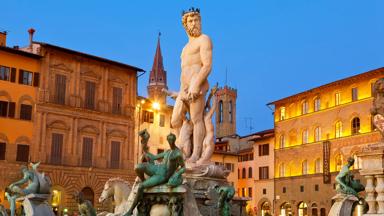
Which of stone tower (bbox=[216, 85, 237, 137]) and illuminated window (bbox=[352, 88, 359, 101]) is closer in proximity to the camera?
illuminated window (bbox=[352, 88, 359, 101])

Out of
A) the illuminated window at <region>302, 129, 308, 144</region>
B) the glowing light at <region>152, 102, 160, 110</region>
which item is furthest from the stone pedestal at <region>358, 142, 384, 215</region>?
the illuminated window at <region>302, 129, 308, 144</region>

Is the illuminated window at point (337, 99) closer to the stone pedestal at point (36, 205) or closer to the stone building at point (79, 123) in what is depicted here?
the stone building at point (79, 123)

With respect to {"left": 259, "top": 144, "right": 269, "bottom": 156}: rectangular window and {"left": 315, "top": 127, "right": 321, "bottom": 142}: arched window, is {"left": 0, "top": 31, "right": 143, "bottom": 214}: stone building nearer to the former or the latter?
{"left": 315, "top": 127, "right": 321, "bottom": 142}: arched window

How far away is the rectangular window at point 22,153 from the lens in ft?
138

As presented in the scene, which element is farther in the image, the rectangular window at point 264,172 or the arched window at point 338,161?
the rectangular window at point 264,172

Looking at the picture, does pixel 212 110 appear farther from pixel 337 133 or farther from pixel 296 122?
pixel 296 122

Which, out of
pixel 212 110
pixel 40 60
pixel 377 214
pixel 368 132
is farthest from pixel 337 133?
pixel 377 214

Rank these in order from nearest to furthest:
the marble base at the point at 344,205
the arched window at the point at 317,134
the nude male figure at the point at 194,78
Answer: the marble base at the point at 344,205
the nude male figure at the point at 194,78
the arched window at the point at 317,134

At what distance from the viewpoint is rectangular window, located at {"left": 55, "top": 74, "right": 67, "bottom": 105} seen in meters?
45.5

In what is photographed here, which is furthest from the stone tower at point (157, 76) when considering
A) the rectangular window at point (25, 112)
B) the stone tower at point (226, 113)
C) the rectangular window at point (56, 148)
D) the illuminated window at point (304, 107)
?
the rectangular window at point (25, 112)

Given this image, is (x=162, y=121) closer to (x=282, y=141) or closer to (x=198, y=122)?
(x=282, y=141)

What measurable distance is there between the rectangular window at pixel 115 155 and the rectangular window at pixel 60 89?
6.27 meters

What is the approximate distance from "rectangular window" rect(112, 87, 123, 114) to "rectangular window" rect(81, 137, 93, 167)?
4.06m

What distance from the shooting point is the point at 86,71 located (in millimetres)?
47938
